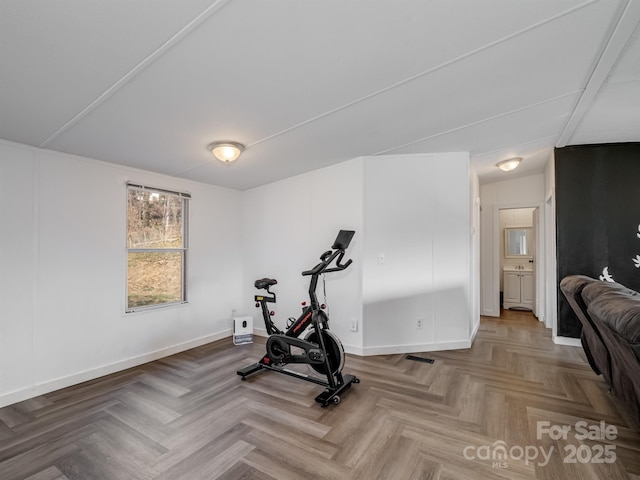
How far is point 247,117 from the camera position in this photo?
2.46 metres

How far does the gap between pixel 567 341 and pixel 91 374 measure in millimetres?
5733

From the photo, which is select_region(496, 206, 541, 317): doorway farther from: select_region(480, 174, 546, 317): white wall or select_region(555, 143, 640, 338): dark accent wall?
select_region(555, 143, 640, 338): dark accent wall

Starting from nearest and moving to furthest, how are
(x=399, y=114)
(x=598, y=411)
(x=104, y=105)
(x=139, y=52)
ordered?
(x=139, y=52)
(x=104, y=105)
(x=598, y=411)
(x=399, y=114)

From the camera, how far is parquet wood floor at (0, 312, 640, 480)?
5.90 feet

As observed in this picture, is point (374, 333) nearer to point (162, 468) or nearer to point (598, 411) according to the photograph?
point (598, 411)

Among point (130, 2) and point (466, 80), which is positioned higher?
point (466, 80)

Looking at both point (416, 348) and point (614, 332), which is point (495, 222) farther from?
point (614, 332)

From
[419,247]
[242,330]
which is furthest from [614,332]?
[242,330]

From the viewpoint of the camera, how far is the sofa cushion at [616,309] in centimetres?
151

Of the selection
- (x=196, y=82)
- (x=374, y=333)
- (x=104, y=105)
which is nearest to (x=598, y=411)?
(x=374, y=333)

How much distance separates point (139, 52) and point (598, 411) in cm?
403

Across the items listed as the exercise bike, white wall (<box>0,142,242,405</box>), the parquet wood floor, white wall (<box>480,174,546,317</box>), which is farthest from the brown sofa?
white wall (<box>0,142,242,405</box>)

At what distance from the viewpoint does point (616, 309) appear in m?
1.72

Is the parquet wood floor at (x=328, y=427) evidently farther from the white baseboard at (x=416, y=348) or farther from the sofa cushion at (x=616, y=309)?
the sofa cushion at (x=616, y=309)
